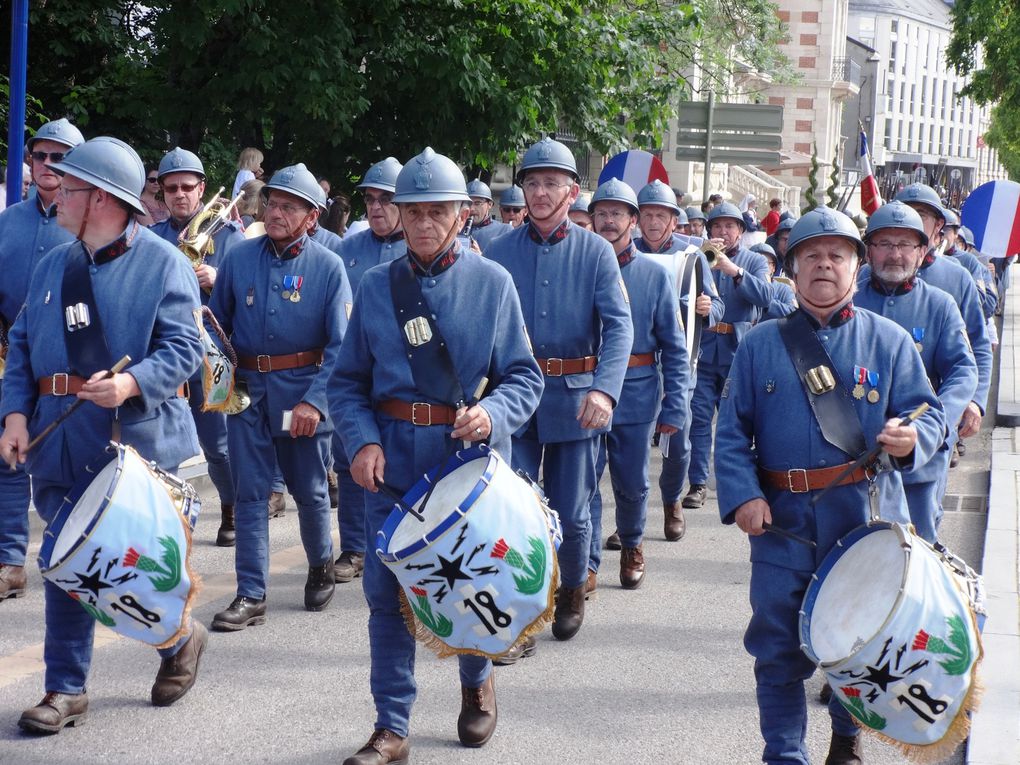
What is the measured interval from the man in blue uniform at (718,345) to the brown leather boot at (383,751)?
217 inches

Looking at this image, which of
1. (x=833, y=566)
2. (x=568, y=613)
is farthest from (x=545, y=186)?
(x=833, y=566)

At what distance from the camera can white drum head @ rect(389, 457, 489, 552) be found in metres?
4.49

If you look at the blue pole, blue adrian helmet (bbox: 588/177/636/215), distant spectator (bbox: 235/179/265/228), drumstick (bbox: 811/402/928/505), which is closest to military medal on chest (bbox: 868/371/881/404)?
drumstick (bbox: 811/402/928/505)

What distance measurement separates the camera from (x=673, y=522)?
913 centimetres

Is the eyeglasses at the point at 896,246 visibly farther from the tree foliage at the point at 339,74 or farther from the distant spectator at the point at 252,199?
the tree foliage at the point at 339,74

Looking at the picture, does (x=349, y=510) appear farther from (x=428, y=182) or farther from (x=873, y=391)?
(x=873, y=391)

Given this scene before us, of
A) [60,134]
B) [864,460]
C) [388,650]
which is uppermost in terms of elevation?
[60,134]

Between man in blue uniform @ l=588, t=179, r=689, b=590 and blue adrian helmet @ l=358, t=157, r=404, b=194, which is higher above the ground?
blue adrian helmet @ l=358, t=157, r=404, b=194

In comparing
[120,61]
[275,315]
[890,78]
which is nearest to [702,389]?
[275,315]

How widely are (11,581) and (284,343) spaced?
5.86 feet

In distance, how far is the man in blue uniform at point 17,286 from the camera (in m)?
7.01

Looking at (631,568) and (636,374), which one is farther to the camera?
(631,568)

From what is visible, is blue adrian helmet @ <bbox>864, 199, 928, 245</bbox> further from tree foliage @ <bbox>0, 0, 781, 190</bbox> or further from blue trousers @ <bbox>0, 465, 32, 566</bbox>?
tree foliage @ <bbox>0, 0, 781, 190</bbox>

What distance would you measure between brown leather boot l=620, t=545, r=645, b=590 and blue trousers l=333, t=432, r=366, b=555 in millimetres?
1415
